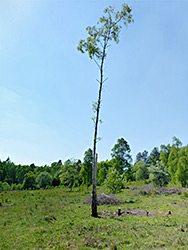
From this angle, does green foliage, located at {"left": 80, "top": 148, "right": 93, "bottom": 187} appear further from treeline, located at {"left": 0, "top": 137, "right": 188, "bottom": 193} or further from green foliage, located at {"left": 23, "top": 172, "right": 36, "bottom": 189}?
green foliage, located at {"left": 23, "top": 172, "right": 36, "bottom": 189}

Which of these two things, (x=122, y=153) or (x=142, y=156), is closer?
(x=122, y=153)

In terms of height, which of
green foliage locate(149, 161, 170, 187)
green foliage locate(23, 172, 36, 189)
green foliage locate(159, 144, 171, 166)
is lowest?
green foliage locate(23, 172, 36, 189)

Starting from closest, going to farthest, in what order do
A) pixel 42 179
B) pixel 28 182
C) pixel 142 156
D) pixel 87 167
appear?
pixel 87 167 → pixel 28 182 → pixel 42 179 → pixel 142 156

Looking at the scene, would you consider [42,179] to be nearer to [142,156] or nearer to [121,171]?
[121,171]

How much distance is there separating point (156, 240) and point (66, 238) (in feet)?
13.1

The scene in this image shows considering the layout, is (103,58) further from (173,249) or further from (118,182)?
(118,182)

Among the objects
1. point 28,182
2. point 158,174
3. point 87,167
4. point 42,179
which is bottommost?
point 28,182

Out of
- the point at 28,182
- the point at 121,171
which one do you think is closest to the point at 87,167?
the point at 121,171

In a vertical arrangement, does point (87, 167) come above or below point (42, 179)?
above

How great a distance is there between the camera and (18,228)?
33.3 feet

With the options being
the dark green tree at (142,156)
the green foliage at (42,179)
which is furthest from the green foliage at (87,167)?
the dark green tree at (142,156)

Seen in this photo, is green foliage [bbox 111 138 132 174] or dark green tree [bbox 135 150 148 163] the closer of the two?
green foliage [bbox 111 138 132 174]

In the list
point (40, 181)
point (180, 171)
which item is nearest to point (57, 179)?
point (40, 181)

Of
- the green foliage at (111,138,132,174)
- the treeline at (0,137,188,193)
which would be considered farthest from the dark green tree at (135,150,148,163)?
the green foliage at (111,138,132,174)
